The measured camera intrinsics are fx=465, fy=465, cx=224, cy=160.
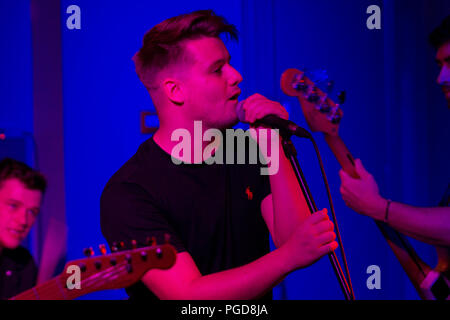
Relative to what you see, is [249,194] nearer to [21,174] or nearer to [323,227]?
[323,227]

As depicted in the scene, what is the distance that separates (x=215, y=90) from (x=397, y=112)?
4.53ft

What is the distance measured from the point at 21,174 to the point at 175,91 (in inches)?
27.6

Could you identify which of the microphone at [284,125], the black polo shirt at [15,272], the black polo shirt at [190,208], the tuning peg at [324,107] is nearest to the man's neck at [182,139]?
the black polo shirt at [190,208]

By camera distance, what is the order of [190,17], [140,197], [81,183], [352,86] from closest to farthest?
[140,197] → [190,17] → [81,183] → [352,86]

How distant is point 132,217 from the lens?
1396 mm

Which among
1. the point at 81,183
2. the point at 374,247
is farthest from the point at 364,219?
the point at 81,183

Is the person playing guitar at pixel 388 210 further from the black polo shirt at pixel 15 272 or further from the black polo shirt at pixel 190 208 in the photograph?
the black polo shirt at pixel 15 272

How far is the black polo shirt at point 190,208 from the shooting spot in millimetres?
1413

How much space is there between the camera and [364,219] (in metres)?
2.53

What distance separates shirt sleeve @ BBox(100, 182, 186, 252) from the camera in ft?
4.54

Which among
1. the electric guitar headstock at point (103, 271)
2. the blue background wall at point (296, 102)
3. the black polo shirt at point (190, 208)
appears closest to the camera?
the electric guitar headstock at point (103, 271)

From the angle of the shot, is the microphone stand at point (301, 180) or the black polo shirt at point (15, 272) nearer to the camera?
the microphone stand at point (301, 180)

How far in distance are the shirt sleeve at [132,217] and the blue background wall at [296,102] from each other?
0.85 metres

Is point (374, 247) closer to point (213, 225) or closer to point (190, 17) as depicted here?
point (213, 225)
